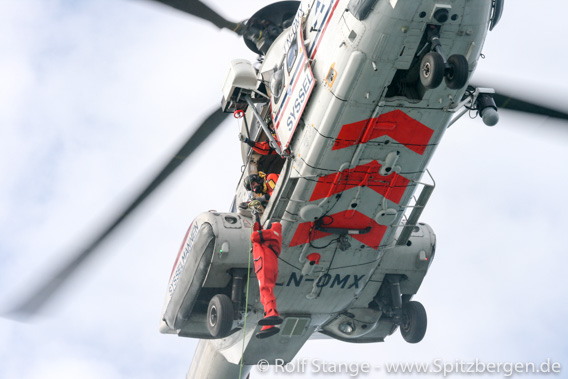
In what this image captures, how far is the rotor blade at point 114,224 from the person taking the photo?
1648 cm

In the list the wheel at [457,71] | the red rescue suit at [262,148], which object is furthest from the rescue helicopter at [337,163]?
the red rescue suit at [262,148]

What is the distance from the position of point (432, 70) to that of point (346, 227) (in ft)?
12.7

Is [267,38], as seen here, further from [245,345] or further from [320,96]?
[245,345]

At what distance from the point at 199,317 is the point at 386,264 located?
3698 millimetres

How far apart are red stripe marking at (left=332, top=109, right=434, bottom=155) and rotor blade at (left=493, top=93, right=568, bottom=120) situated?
65.6 inches

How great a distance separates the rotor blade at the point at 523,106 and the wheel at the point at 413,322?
15.8 feet

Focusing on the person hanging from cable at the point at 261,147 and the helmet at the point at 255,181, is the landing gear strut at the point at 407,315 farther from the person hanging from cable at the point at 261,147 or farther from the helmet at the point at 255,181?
the person hanging from cable at the point at 261,147

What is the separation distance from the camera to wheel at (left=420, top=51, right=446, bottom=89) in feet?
42.7

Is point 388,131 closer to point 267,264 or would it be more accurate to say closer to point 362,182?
point 362,182

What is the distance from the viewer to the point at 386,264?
58.1 ft

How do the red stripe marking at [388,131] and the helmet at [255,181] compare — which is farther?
the helmet at [255,181]

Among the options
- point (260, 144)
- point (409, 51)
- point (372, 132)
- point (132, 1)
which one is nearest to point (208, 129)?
point (260, 144)

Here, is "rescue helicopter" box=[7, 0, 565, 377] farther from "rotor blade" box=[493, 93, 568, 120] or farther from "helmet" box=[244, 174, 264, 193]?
"helmet" box=[244, 174, 264, 193]

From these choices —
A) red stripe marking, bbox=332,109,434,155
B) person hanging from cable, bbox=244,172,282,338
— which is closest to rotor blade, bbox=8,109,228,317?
person hanging from cable, bbox=244,172,282,338
